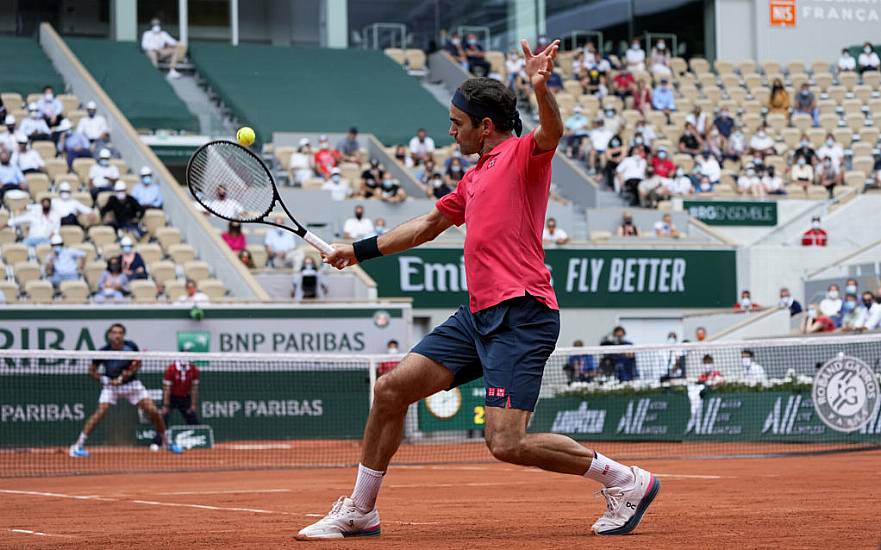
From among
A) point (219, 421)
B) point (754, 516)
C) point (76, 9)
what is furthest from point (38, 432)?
point (76, 9)

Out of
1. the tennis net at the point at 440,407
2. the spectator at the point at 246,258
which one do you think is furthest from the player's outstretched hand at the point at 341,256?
the spectator at the point at 246,258

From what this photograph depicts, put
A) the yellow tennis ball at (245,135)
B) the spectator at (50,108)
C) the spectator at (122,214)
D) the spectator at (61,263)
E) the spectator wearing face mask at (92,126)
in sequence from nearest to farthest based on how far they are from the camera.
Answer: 1. the yellow tennis ball at (245,135)
2. the spectator at (61,263)
3. the spectator at (122,214)
4. the spectator wearing face mask at (92,126)
5. the spectator at (50,108)

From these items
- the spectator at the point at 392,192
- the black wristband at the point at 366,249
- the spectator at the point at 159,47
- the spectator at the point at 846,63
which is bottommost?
the black wristband at the point at 366,249

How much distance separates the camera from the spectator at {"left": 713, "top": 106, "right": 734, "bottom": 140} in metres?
30.5

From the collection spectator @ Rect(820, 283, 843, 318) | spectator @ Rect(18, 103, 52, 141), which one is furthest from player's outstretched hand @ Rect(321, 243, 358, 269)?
spectator @ Rect(18, 103, 52, 141)

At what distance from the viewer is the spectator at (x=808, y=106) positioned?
32406 millimetres

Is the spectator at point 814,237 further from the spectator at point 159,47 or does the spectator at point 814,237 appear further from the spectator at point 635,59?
the spectator at point 159,47

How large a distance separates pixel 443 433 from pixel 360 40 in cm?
1725

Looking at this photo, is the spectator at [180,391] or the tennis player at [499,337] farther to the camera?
the spectator at [180,391]

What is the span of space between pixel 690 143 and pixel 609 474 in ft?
78.3

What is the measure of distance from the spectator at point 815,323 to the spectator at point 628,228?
4423 millimetres

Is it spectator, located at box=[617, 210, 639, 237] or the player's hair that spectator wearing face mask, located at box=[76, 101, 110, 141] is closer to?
spectator, located at box=[617, 210, 639, 237]

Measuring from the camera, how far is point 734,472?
12984 millimetres

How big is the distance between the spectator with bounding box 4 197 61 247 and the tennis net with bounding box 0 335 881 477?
13.9 feet
